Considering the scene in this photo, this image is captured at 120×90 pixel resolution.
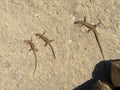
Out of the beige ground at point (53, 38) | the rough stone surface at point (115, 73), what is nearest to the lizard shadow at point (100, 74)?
the beige ground at point (53, 38)

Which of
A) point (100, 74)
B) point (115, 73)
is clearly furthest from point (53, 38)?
point (115, 73)

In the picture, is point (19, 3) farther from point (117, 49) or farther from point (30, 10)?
point (117, 49)

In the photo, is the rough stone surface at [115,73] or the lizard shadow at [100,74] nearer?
the rough stone surface at [115,73]

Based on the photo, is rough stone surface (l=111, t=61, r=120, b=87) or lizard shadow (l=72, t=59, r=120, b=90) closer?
rough stone surface (l=111, t=61, r=120, b=87)

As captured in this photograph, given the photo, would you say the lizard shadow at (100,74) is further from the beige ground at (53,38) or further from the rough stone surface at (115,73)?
the rough stone surface at (115,73)

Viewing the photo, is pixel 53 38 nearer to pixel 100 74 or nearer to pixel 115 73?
pixel 100 74

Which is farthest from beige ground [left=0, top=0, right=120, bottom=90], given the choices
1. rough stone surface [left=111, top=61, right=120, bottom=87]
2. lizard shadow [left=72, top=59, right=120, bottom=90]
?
rough stone surface [left=111, top=61, right=120, bottom=87]

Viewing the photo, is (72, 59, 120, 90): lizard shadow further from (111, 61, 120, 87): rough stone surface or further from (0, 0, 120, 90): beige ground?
(111, 61, 120, 87): rough stone surface

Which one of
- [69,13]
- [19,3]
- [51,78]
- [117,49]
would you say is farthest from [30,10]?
[117,49]

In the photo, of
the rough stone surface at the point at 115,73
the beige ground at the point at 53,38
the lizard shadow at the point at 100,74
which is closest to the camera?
the rough stone surface at the point at 115,73
